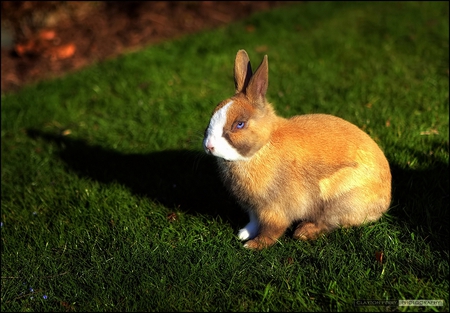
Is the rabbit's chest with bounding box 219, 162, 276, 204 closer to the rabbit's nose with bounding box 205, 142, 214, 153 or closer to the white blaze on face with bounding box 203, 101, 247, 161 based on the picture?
the white blaze on face with bounding box 203, 101, 247, 161

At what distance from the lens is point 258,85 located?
3.54 meters

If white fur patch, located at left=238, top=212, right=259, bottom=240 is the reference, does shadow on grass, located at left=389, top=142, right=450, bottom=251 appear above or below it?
above

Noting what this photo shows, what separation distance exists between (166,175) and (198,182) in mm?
355

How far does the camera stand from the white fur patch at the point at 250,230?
153 inches

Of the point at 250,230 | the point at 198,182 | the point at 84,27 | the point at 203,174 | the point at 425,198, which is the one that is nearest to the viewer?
the point at 250,230

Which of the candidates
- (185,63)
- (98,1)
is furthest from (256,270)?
(98,1)

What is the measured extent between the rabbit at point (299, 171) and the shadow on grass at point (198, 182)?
384mm

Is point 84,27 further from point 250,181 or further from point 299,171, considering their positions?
point 299,171

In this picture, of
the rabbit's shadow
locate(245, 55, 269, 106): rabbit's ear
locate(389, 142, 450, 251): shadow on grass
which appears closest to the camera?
locate(245, 55, 269, 106): rabbit's ear

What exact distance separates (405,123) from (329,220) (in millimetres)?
1780

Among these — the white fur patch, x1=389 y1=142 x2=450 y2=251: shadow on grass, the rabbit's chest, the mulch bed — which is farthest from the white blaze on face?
the mulch bed

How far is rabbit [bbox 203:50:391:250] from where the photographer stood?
142 inches

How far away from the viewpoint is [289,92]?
6.12 m

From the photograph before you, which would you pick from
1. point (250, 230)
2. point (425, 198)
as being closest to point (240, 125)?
point (250, 230)
